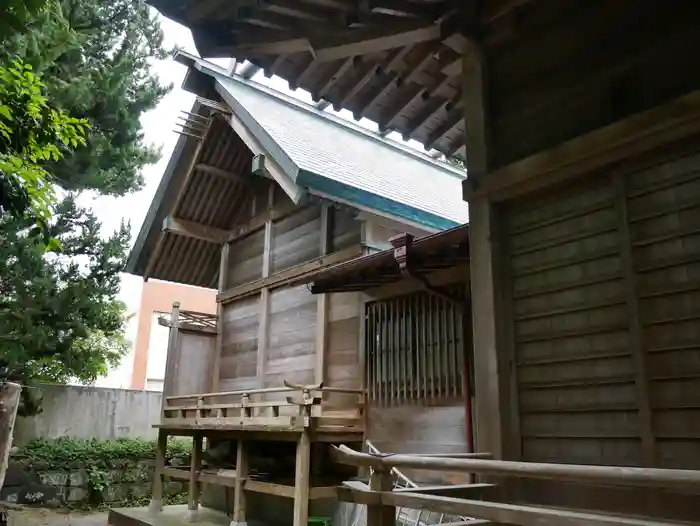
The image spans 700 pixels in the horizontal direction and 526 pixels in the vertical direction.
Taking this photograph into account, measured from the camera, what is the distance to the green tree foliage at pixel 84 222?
1037 centimetres

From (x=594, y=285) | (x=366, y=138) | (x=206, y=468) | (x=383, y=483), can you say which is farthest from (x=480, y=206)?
(x=366, y=138)

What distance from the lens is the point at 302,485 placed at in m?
6.80

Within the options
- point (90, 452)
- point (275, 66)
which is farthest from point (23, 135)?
point (90, 452)

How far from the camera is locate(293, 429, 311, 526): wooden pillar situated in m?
6.70

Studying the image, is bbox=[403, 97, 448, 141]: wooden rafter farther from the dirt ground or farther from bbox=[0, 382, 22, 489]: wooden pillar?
the dirt ground

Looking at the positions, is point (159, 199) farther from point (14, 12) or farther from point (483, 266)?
point (483, 266)

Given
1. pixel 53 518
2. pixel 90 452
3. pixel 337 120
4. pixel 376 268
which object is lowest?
pixel 53 518

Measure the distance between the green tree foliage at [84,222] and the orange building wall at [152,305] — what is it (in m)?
8.62

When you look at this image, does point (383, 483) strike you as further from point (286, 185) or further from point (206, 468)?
point (206, 468)

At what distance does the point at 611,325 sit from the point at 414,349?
4116 millimetres

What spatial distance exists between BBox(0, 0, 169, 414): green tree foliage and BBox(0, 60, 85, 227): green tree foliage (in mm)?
3677

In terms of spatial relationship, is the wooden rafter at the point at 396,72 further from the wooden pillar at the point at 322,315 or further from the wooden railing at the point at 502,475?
the wooden pillar at the point at 322,315

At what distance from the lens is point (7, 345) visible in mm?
10242

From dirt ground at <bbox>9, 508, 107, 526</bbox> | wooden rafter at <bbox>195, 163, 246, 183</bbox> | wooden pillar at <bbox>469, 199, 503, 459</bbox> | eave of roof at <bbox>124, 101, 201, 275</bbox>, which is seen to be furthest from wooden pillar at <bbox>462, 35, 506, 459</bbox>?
dirt ground at <bbox>9, 508, 107, 526</bbox>
